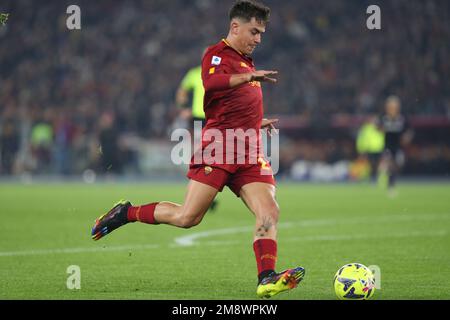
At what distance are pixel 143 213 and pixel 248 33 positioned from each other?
66.7 inches

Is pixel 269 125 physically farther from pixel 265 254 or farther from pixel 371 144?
pixel 371 144

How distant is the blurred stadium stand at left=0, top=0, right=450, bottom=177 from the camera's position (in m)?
29.0

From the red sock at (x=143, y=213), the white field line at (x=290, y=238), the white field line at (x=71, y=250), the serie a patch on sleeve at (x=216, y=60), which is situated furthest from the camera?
the white field line at (x=290, y=238)

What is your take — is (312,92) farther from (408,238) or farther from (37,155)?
(408,238)

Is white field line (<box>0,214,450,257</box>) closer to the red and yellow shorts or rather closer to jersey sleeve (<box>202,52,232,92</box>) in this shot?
the red and yellow shorts

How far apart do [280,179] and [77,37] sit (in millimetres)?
10302

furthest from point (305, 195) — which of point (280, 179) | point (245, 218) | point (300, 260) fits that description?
point (300, 260)

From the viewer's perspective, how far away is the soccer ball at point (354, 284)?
6.79 meters

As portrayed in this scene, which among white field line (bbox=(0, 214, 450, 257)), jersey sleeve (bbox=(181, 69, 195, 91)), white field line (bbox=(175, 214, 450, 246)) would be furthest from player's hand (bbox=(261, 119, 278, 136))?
jersey sleeve (bbox=(181, 69, 195, 91))

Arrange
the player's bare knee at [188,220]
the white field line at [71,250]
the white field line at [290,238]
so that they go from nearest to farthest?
the player's bare knee at [188,220] < the white field line at [71,250] < the white field line at [290,238]

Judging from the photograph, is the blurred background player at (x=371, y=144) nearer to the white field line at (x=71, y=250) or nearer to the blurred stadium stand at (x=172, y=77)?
the blurred stadium stand at (x=172, y=77)

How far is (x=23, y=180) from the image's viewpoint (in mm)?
28406

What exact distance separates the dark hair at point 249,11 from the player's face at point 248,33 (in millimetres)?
34

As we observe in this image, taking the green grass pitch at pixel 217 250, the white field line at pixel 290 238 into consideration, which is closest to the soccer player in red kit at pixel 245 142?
the green grass pitch at pixel 217 250
